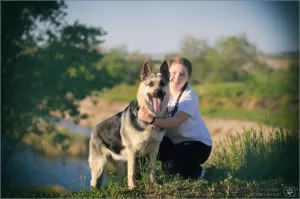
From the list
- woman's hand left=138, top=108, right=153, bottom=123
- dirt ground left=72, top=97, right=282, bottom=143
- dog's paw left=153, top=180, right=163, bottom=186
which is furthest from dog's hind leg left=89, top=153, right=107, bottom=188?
dirt ground left=72, top=97, right=282, bottom=143

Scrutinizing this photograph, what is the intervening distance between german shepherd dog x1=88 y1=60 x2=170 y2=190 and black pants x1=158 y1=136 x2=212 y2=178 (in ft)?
1.39

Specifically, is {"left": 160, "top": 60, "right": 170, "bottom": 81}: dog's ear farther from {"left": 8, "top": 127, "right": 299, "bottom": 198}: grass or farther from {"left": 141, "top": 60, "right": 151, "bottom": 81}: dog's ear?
{"left": 8, "top": 127, "right": 299, "bottom": 198}: grass

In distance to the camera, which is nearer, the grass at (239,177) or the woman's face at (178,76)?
the grass at (239,177)

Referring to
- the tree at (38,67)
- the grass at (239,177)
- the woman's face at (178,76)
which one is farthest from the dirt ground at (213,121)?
the woman's face at (178,76)

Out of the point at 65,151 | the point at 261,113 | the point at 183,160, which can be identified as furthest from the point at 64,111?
the point at 261,113

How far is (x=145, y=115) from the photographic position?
4152 millimetres

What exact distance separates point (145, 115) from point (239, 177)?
1654 mm

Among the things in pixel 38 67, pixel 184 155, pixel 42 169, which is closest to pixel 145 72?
pixel 184 155

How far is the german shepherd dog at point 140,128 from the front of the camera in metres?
4.12

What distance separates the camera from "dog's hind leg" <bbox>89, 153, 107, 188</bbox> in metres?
4.67

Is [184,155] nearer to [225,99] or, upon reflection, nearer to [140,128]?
[140,128]

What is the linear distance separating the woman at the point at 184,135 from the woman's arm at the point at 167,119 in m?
0.09

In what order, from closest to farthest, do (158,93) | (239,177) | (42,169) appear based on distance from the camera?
(158,93), (239,177), (42,169)

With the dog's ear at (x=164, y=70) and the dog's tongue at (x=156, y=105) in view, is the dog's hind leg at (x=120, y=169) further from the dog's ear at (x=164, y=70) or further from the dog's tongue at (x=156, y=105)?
the dog's ear at (x=164, y=70)
